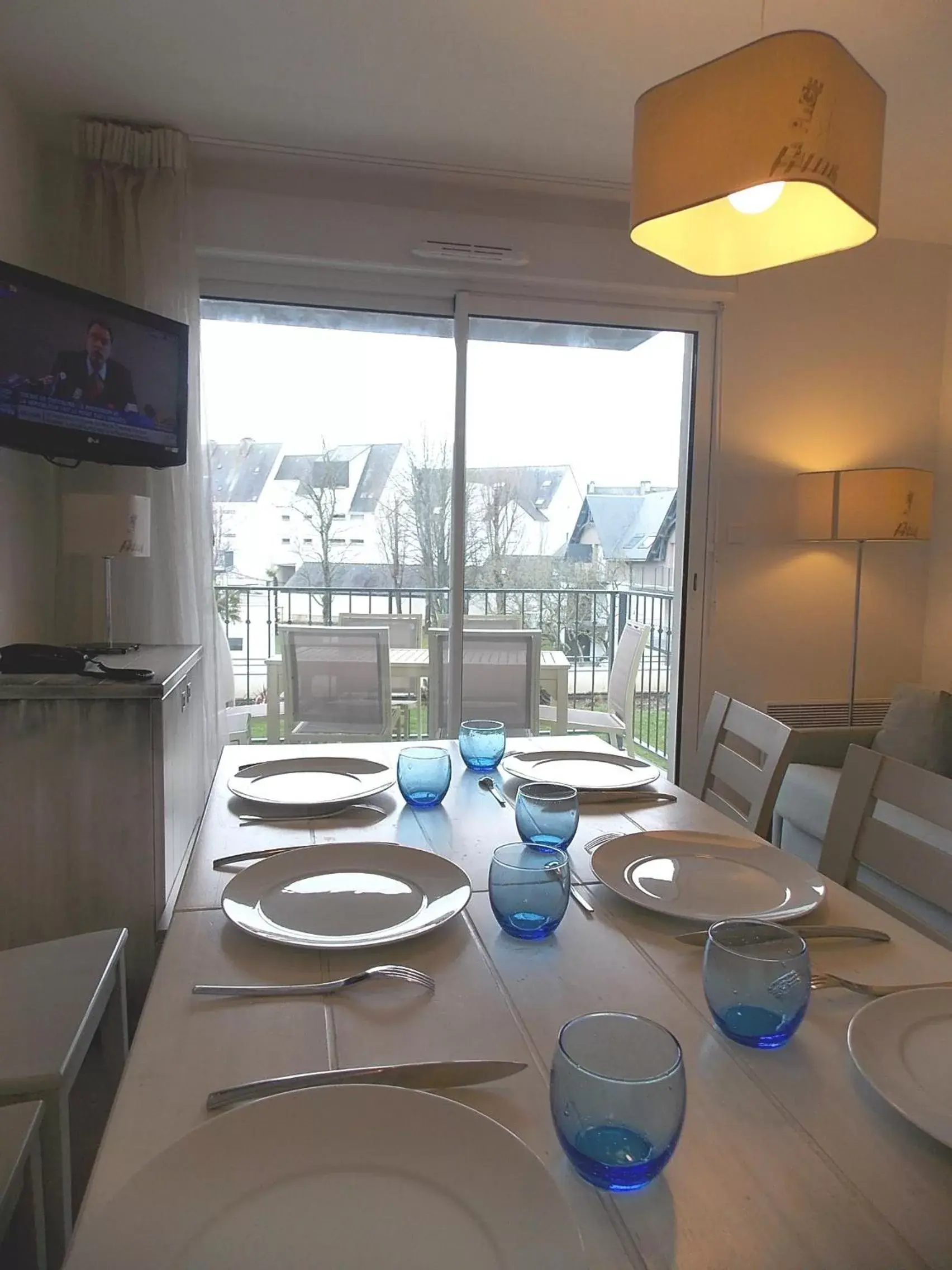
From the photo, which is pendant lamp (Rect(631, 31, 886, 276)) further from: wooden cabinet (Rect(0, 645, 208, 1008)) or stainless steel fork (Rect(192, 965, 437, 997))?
wooden cabinet (Rect(0, 645, 208, 1008))

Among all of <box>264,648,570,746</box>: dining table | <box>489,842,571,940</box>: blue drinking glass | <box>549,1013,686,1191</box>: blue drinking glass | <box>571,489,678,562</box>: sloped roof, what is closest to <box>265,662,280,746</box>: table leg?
<box>264,648,570,746</box>: dining table

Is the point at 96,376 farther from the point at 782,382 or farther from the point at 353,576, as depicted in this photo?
the point at 782,382

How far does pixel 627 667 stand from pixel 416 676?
109 centimetres

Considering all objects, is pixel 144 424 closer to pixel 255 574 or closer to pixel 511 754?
pixel 255 574

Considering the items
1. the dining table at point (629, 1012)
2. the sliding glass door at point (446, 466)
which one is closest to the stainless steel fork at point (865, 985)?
the dining table at point (629, 1012)

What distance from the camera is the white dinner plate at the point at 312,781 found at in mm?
1479

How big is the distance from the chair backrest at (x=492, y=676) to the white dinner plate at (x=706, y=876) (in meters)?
2.25

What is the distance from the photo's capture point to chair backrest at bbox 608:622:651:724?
407cm

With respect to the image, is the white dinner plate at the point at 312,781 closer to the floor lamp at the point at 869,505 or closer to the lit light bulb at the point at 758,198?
the lit light bulb at the point at 758,198

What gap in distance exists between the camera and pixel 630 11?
2.21m

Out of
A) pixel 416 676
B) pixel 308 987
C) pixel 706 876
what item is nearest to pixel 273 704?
pixel 416 676

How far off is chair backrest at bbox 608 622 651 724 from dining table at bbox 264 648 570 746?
363 millimetres

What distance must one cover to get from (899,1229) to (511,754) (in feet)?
4.34

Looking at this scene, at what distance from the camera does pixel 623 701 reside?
418cm
